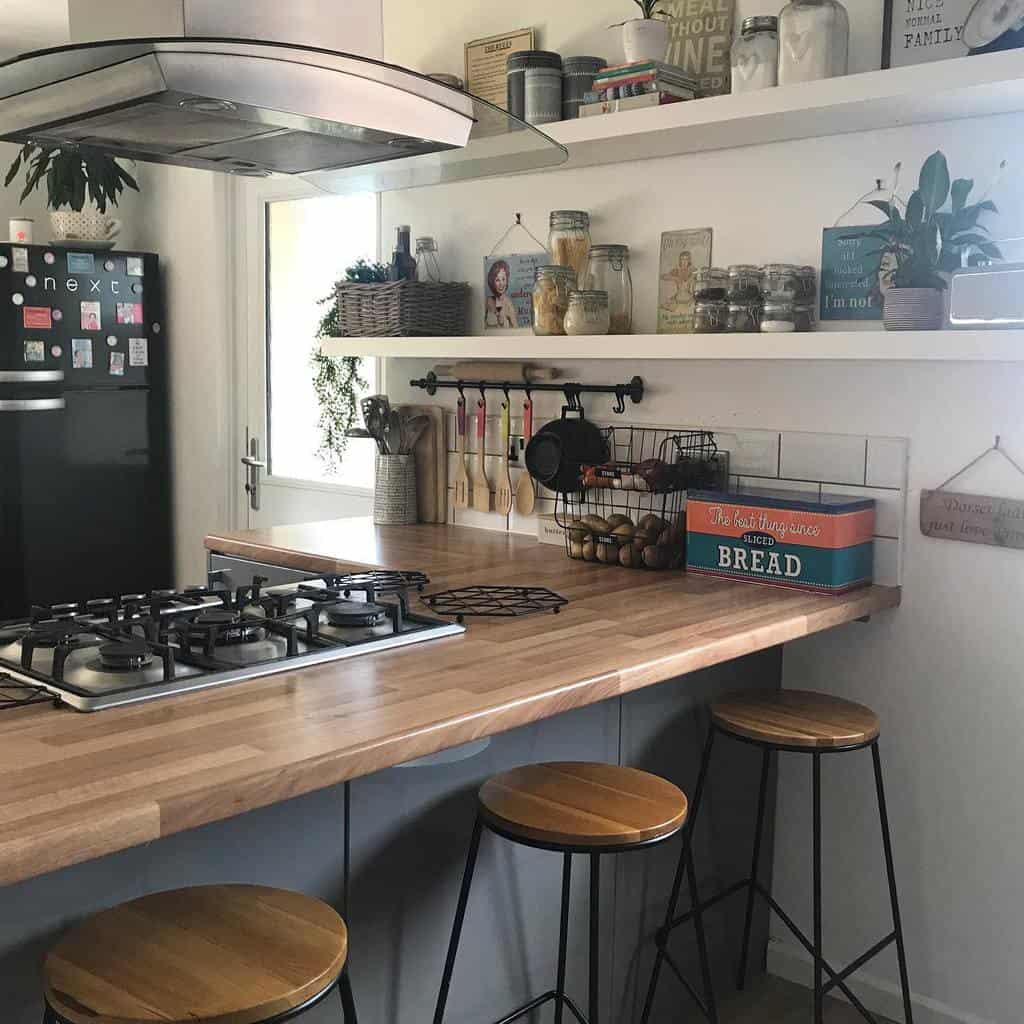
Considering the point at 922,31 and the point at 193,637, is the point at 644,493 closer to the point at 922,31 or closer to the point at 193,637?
the point at 922,31

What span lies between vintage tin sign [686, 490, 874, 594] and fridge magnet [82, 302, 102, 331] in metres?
2.52

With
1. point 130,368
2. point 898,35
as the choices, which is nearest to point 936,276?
point 898,35

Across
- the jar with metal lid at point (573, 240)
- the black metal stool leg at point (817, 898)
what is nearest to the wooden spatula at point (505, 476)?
A: the jar with metal lid at point (573, 240)

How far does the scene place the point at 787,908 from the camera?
2.84 m

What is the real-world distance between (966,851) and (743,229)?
143 cm

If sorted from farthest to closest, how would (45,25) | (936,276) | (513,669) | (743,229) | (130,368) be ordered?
(130,368)
(45,25)
(743,229)
(936,276)
(513,669)

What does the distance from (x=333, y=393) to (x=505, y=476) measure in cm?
100

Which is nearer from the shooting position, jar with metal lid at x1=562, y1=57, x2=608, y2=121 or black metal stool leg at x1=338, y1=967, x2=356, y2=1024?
black metal stool leg at x1=338, y1=967, x2=356, y2=1024

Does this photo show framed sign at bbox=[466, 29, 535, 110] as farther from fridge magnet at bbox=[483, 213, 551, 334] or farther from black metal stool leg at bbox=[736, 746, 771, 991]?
black metal stool leg at bbox=[736, 746, 771, 991]

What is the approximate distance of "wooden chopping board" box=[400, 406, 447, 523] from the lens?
3.42 meters

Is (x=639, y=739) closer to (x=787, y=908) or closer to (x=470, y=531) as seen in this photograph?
(x=787, y=908)

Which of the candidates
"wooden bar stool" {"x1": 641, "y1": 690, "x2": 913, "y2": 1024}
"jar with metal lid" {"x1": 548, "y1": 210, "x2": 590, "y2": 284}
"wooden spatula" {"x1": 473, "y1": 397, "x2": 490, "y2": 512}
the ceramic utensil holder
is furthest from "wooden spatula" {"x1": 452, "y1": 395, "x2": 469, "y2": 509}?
"wooden bar stool" {"x1": 641, "y1": 690, "x2": 913, "y2": 1024}

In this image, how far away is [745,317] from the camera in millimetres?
2588

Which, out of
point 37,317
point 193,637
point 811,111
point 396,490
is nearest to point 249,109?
point 193,637
